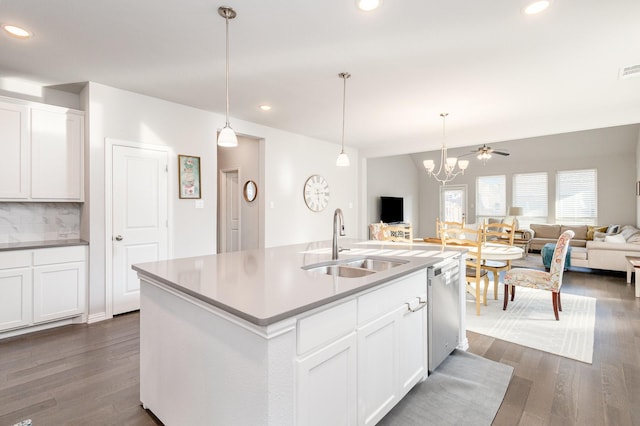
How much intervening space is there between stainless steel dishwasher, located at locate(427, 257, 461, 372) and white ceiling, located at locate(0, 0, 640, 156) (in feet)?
5.78

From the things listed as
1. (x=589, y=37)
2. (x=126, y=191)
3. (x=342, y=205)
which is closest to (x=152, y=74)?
(x=126, y=191)

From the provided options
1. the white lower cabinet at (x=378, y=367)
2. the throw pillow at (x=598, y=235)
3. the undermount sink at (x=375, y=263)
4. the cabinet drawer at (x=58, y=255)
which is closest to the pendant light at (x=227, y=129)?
the undermount sink at (x=375, y=263)

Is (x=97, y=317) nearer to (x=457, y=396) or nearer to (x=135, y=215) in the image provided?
(x=135, y=215)

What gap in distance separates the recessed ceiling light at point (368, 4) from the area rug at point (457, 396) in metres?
2.52

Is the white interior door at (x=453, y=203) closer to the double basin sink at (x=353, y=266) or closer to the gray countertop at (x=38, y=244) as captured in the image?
the double basin sink at (x=353, y=266)

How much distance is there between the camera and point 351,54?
2742 mm

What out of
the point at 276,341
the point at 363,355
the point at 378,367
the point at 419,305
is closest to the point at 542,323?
the point at 419,305

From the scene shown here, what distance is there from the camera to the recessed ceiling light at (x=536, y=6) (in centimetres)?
201

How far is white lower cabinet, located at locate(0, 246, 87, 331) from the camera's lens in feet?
9.46

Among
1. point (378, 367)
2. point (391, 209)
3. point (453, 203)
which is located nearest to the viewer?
point (378, 367)

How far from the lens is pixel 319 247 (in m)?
2.82

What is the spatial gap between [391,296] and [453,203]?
957 cm

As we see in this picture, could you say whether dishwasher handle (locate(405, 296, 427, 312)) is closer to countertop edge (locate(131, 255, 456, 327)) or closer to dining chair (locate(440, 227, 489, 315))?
countertop edge (locate(131, 255, 456, 327))

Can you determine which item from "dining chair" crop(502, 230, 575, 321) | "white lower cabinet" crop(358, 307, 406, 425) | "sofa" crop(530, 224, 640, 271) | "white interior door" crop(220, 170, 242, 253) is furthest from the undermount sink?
"sofa" crop(530, 224, 640, 271)
